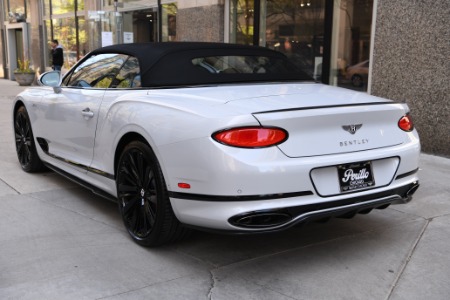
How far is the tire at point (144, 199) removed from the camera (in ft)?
11.0

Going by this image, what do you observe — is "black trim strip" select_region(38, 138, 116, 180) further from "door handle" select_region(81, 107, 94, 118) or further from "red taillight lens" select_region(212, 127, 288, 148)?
"red taillight lens" select_region(212, 127, 288, 148)

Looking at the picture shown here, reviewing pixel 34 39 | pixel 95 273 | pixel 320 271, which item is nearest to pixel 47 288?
pixel 95 273

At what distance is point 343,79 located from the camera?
882 cm

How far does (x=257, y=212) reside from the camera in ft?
9.49

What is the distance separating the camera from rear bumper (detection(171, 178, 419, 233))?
2912 mm

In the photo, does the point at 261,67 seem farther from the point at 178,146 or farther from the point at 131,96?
the point at 178,146

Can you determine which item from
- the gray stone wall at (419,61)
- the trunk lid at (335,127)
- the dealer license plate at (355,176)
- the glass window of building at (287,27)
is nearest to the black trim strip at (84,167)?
the trunk lid at (335,127)

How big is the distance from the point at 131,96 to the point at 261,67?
1289 millimetres

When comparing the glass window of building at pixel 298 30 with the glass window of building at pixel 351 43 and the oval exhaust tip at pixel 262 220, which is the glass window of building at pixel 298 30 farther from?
the oval exhaust tip at pixel 262 220

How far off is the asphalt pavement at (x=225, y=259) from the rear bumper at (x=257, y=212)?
15.5 inches

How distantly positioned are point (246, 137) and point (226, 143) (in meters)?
0.12

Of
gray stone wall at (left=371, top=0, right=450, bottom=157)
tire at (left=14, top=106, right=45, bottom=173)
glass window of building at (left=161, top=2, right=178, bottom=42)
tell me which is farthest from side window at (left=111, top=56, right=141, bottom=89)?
glass window of building at (left=161, top=2, right=178, bottom=42)

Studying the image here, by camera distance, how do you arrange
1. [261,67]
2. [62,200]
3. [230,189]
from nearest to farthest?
[230,189] < [261,67] < [62,200]

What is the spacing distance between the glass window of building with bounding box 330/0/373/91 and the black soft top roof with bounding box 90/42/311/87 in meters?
4.13
